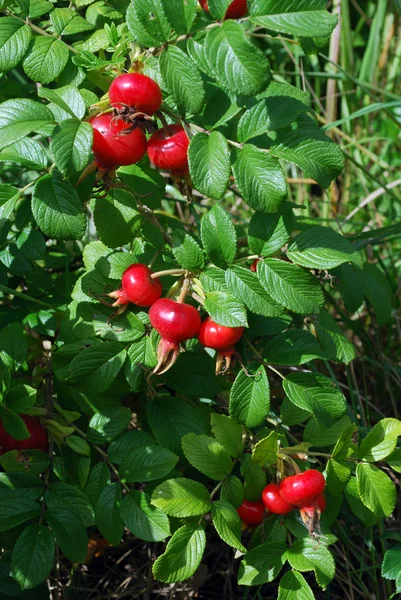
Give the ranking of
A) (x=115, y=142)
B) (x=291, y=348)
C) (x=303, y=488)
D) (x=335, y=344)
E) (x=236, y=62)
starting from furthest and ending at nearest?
(x=335, y=344), (x=291, y=348), (x=303, y=488), (x=115, y=142), (x=236, y=62)

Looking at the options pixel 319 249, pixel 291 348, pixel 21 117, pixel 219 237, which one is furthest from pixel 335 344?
pixel 21 117

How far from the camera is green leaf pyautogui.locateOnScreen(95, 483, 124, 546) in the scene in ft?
4.43

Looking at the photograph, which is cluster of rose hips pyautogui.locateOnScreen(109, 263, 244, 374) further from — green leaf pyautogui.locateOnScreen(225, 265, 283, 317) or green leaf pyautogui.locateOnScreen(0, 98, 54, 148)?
green leaf pyautogui.locateOnScreen(0, 98, 54, 148)

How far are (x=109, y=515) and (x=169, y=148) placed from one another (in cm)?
66

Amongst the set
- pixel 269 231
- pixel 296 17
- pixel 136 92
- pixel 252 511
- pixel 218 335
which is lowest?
pixel 252 511

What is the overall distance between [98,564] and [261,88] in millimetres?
1320

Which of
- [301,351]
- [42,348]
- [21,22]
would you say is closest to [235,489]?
[301,351]

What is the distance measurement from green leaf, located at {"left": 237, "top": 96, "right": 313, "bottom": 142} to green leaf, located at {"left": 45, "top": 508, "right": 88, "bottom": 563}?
0.72 m

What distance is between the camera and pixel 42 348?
1703 millimetres

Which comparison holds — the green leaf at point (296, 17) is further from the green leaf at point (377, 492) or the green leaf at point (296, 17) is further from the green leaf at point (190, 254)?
the green leaf at point (377, 492)

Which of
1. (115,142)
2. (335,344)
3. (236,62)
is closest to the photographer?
(236,62)

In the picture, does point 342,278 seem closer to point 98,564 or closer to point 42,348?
point 42,348

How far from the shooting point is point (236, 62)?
1.09 meters

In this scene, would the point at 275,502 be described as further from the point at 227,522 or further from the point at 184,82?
the point at 184,82
